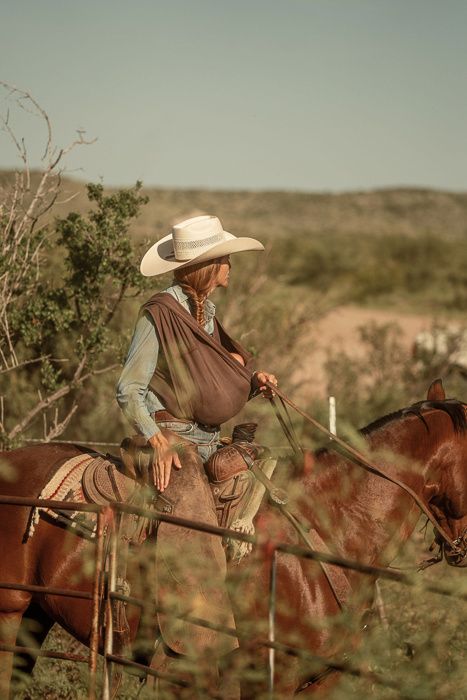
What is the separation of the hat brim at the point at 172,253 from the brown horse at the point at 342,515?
1.14 m

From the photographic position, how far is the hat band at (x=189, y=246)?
16.3 ft

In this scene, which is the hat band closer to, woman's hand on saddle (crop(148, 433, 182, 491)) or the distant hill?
woman's hand on saddle (crop(148, 433, 182, 491))

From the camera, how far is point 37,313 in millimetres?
7445

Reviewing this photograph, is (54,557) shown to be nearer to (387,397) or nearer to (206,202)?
(387,397)

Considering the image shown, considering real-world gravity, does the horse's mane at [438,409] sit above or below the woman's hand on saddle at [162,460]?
above

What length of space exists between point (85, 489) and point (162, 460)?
503mm

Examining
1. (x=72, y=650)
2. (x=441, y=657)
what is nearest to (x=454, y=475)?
(x=441, y=657)

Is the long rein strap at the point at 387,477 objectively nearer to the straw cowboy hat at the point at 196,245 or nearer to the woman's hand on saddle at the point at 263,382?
the woman's hand on saddle at the point at 263,382

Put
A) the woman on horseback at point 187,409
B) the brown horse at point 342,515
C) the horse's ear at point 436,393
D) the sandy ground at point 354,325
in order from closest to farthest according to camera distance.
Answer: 1. the woman on horseback at point 187,409
2. the brown horse at point 342,515
3. the horse's ear at point 436,393
4. the sandy ground at point 354,325

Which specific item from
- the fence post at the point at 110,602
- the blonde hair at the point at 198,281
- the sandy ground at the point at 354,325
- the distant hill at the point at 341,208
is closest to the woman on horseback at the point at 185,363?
the blonde hair at the point at 198,281

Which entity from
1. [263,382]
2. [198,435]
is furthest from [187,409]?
[263,382]

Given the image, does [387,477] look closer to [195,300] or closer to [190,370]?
[190,370]

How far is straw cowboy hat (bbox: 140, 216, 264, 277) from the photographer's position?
493 centimetres

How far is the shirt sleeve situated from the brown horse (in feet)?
2.27
